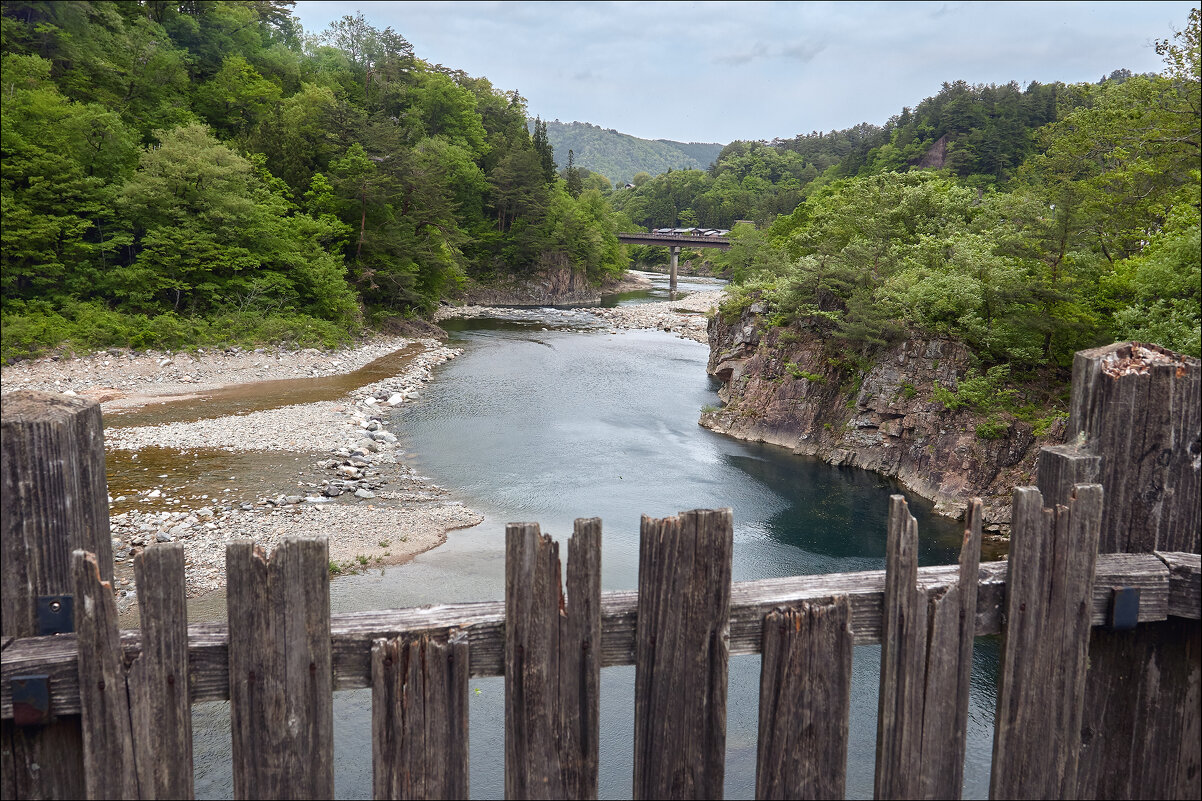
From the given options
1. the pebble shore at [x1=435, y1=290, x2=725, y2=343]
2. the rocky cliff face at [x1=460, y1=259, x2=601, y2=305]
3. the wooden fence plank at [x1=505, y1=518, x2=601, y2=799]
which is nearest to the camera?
the wooden fence plank at [x1=505, y1=518, x2=601, y2=799]

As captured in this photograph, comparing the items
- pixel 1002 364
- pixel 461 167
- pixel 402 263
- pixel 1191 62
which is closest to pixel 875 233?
pixel 1002 364

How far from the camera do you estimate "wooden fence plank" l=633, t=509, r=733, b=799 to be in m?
2.52

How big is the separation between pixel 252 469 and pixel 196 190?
53.2 feet

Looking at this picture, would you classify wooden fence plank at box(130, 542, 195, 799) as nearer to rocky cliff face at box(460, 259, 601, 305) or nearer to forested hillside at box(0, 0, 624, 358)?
forested hillside at box(0, 0, 624, 358)

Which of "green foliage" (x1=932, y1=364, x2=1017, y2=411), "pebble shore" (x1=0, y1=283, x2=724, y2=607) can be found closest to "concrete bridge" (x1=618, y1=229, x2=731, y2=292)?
"pebble shore" (x1=0, y1=283, x2=724, y2=607)

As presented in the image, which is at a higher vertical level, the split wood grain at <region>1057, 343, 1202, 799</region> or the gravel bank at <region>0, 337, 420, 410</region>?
the split wood grain at <region>1057, 343, 1202, 799</region>

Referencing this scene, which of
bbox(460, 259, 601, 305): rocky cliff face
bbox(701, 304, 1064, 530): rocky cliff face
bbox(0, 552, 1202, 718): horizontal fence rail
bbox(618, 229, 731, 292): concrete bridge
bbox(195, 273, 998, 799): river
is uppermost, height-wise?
bbox(618, 229, 731, 292): concrete bridge

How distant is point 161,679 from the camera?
230 centimetres

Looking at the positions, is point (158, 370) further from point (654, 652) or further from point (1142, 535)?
point (1142, 535)

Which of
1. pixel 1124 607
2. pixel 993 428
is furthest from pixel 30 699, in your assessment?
pixel 993 428

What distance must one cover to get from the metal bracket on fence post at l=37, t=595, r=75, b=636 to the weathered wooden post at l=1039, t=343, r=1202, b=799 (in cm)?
313

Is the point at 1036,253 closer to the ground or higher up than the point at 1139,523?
higher up

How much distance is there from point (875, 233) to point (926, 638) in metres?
23.3

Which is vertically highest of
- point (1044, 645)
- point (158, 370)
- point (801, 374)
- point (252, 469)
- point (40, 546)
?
point (40, 546)
